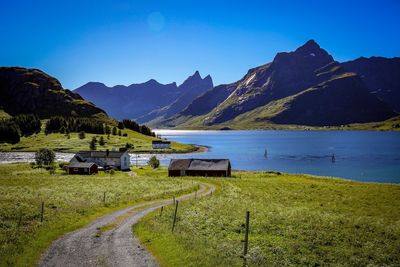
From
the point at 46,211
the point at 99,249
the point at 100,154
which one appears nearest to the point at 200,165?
the point at 100,154

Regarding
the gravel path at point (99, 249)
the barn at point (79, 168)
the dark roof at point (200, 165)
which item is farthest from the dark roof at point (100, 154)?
the gravel path at point (99, 249)

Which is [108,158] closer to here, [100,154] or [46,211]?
[100,154]

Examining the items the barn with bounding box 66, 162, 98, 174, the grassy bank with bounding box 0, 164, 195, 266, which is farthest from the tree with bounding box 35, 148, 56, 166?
the grassy bank with bounding box 0, 164, 195, 266

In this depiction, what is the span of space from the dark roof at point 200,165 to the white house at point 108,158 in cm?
2465

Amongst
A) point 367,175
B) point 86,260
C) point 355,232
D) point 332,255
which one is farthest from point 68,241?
point 367,175

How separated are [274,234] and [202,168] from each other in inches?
2556

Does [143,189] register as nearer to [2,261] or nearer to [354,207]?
[354,207]

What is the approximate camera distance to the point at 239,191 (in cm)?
6178

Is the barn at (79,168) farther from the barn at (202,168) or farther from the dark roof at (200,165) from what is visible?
the dark roof at (200,165)

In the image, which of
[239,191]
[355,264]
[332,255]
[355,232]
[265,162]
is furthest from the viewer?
[265,162]

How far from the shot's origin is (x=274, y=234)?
102 ft

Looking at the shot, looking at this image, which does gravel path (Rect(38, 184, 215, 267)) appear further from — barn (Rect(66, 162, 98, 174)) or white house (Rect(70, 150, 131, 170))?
white house (Rect(70, 150, 131, 170))

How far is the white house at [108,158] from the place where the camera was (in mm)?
114500

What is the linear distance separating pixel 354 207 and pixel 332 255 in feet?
88.7
